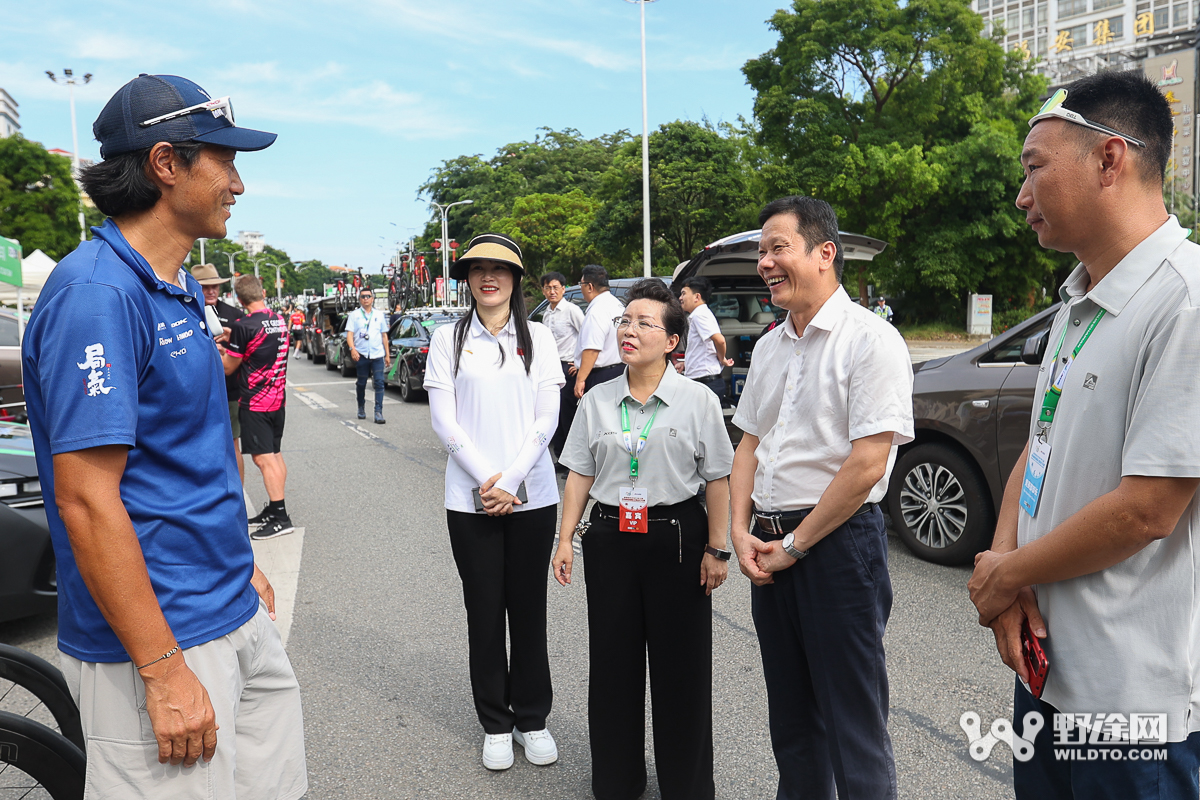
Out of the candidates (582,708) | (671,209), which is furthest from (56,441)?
(671,209)

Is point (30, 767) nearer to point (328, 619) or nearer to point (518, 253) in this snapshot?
point (518, 253)

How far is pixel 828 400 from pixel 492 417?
56.2 inches

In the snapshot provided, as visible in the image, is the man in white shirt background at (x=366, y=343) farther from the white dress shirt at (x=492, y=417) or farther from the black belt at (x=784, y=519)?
the black belt at (x=784, y=519)

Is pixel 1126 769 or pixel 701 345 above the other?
pixel 701 345

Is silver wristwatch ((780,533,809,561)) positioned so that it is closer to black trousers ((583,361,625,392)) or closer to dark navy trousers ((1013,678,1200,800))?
dark navy trousers ((1013,678,1200,800))

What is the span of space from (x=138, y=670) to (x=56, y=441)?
0.47m

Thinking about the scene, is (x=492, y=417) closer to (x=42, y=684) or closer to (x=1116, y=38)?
(x=42, y=684)

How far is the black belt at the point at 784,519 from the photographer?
2418mm

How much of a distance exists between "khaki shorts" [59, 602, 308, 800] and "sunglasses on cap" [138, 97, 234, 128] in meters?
1.10

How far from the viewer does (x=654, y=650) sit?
9.14 feet

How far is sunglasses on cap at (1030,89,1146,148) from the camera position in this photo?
161 centimetres

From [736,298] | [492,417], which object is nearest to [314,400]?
[736,298]

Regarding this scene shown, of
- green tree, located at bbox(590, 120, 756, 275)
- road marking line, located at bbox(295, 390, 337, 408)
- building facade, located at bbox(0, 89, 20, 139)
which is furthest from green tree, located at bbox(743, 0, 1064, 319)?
building facade, located at bbox(0, 89, 20, 139)

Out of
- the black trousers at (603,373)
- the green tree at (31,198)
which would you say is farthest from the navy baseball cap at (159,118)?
the green tree at (31,198)
